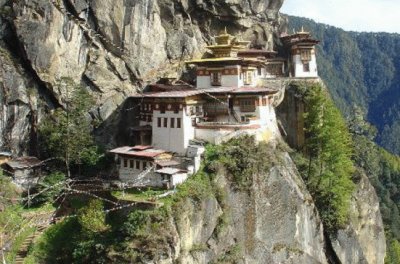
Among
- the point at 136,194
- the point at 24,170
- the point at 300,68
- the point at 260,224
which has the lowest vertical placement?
the point at 260,224

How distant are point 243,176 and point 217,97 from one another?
8723 mm

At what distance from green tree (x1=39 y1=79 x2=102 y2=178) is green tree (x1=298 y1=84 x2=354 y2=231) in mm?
18959

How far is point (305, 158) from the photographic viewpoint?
49562mm

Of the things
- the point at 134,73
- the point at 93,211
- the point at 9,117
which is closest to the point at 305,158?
the point at 134,73

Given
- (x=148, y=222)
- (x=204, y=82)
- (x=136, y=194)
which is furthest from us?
(x=204, y=82)

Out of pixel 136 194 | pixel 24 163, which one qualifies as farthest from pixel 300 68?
pixel 24 163

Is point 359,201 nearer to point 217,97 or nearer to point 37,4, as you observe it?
point 217,97

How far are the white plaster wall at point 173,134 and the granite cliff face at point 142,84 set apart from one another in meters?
5.62

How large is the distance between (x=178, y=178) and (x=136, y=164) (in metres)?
5.26

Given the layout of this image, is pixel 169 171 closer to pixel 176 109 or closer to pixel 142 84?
pixel 176 109

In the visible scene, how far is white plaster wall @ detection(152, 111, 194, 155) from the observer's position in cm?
4188

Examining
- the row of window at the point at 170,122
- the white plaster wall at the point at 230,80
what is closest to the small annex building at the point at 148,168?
the row of window at the point at 170,122

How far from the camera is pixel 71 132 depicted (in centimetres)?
4281

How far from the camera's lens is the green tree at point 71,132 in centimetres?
4259
